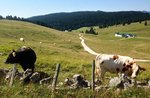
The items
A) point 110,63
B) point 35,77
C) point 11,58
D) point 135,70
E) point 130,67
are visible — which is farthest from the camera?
point 110,63

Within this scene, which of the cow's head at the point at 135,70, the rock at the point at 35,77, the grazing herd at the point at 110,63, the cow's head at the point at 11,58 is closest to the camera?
the rock at the point at 35,77

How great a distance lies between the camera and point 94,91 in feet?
54.1

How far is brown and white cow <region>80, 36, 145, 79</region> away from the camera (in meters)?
26.7

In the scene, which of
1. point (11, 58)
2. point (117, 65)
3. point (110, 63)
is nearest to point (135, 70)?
point (117, 65)

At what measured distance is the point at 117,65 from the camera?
1072 inches

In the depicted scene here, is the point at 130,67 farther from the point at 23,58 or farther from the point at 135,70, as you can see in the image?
the point at 23,58

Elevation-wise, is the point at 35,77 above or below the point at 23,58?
above

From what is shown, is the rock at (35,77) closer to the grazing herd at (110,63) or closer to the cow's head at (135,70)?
the grazing herd at (110,63)

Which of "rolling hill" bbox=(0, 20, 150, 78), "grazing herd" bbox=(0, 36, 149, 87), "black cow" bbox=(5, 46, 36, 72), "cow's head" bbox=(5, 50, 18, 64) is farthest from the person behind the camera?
"rolling hill" bbox=(0, 20, 150, 78)

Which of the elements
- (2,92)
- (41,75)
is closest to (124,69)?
(41,75)

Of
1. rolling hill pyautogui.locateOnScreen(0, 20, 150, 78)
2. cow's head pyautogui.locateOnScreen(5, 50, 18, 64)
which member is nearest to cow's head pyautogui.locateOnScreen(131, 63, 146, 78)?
cow's head pyautogui.locateOnScreen(5, 50, 18, 64)

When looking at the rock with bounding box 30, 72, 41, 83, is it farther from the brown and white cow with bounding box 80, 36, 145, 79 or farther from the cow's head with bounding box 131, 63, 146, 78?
the cow's head with bounding box 131, 63, 146, 78

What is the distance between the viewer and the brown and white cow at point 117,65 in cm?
2666

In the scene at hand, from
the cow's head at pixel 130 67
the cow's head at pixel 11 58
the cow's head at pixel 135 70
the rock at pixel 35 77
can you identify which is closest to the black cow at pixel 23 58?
the cow's head at pixel 11 58
